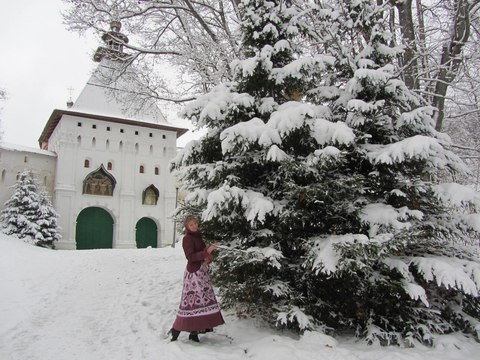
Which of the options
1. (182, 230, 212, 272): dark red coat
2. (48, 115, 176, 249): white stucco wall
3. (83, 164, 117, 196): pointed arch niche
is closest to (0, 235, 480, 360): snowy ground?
(182, 230, 212, 272): dark red coat

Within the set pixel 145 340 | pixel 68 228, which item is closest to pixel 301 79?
pixel 145 340

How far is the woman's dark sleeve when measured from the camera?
4.93m

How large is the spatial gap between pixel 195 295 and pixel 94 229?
77.9 ft

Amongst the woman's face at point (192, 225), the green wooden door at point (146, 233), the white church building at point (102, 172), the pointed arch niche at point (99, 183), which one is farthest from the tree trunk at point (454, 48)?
the green wooden door at point (146, 233)

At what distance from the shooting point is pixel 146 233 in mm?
28562

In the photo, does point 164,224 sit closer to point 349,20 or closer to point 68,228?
point 68,228

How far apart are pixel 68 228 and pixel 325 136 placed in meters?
24.0

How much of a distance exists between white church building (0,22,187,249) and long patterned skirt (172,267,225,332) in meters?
21.2

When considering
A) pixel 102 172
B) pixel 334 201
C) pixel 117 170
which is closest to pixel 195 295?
pixel 334 201

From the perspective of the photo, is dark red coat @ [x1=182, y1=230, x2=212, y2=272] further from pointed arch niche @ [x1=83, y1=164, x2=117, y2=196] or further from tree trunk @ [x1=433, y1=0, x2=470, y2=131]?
pointed arch niche @ [x1=83, y1=164, x2=117, y2=196]

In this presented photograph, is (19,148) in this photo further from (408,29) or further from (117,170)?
(408,29)

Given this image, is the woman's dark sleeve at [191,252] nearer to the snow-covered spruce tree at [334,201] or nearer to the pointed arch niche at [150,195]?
the snow-covered spruce tree at [334,201]

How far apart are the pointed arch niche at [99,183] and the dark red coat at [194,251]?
2348cm

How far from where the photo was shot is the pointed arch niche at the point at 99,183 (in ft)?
87.0
